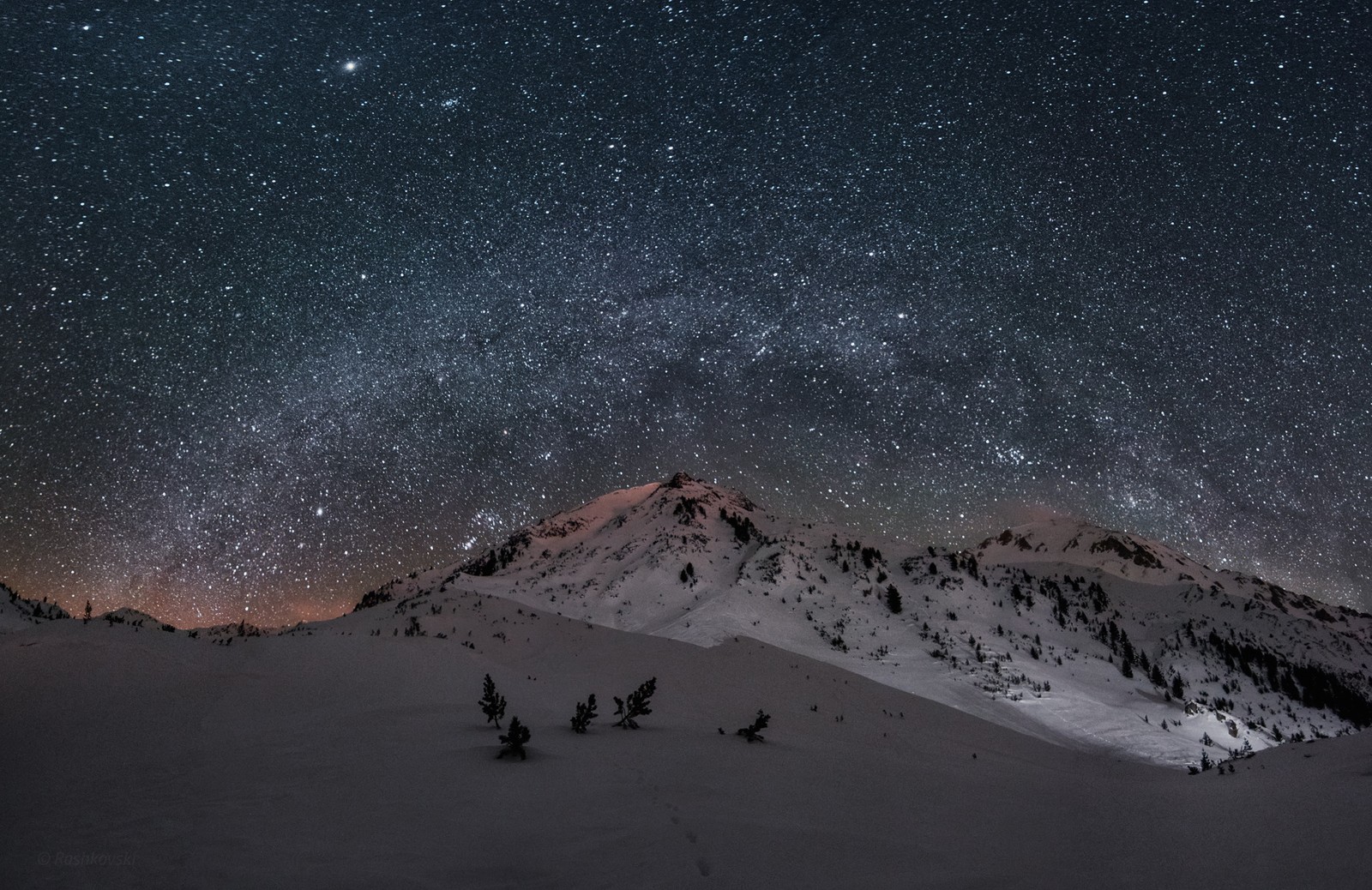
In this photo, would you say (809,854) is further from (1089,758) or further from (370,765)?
(1089,758)

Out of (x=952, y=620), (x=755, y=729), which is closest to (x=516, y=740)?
(x=755, y=729)

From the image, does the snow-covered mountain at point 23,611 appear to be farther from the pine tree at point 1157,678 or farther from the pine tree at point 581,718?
the pine tree at point 1157,678

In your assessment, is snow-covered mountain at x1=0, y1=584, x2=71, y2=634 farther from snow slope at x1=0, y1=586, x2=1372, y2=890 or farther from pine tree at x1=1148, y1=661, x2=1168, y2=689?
pine tree at x1=1148, y1=661, x2=1168, y2=689

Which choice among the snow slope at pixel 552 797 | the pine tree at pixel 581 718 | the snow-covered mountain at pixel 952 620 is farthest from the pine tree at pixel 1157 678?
the pine tree at pixel 581 718

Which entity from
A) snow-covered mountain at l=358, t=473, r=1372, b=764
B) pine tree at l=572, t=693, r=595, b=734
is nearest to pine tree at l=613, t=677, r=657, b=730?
pine tree at l=572, t=693, r=595, b=734

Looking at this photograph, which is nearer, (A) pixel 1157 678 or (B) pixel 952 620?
(A) pixel 1157 678

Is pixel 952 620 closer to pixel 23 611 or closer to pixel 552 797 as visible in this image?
pixel 552 797

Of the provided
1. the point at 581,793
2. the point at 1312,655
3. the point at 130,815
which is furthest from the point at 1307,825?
the point at 1312,655
